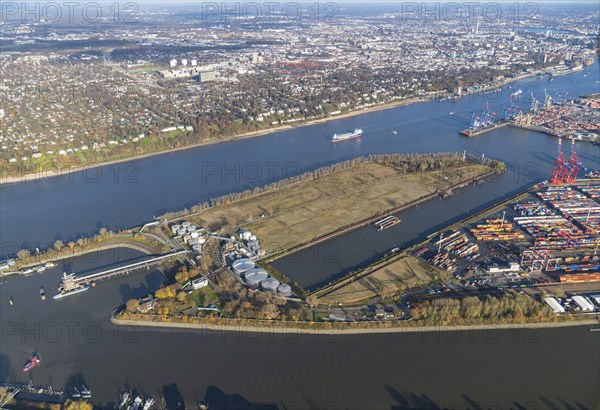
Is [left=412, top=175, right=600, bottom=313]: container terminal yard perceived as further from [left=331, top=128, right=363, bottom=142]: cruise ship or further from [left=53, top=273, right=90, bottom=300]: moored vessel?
[left=331, top=128, right=363, bottom=142]: cruise ship

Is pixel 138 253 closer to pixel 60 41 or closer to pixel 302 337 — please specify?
pixel 302 337

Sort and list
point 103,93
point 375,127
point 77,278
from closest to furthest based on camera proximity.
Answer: point 77,278 → point 375,127 → point 103,93

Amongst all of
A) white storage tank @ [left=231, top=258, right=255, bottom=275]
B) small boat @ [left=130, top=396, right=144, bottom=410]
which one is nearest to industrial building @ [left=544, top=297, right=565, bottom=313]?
white storage tank @ [left=231, top=258, right=255, bottom=275]

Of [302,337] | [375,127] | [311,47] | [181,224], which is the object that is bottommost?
[302,337]

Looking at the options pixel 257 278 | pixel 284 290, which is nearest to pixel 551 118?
pixel 284 290

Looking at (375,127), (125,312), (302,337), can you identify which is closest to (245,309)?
(302,337)

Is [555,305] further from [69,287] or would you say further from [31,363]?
[69,287]

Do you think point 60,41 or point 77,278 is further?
point 60,41
